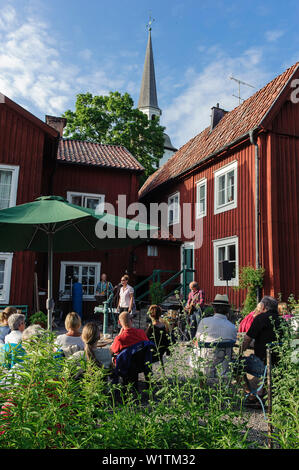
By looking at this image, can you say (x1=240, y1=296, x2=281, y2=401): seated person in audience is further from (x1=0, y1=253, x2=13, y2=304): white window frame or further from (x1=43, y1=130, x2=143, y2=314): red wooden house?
(x1=43, y1=130, x2=143, y2=314): red wooden house

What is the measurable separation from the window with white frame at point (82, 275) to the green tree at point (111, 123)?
42.9ft

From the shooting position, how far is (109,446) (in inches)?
72.4

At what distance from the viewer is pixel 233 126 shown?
45.8 ft

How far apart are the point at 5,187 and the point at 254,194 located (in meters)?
8.20

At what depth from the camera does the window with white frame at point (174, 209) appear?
16964 mm

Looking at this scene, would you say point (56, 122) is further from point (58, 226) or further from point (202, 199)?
point (58, 226)

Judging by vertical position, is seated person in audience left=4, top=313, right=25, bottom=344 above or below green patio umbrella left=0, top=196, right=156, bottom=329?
below

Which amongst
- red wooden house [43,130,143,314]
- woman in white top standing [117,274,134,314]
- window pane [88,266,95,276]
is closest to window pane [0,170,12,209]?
red wooden house [43,130,143,314]

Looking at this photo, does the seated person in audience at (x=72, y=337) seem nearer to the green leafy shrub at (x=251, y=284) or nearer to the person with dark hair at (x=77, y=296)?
the green leafy shrub at (x=251, y=284)

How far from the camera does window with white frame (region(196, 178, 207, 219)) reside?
581 inches

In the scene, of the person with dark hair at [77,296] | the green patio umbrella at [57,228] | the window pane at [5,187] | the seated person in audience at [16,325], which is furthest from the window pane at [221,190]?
the seated person in audience at [16,325]

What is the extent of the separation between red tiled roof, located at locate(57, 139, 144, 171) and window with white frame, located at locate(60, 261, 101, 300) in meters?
4.39

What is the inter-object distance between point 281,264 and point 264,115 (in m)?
4.68

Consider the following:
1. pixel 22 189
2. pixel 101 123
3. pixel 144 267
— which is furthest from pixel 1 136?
pixel 101 123
